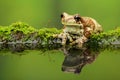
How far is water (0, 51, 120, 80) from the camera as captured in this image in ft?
8.16

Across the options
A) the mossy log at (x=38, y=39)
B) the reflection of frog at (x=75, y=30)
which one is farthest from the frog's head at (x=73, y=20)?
the mossy log at (x=38, y=39)

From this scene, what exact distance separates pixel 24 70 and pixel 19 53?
0.22 meters

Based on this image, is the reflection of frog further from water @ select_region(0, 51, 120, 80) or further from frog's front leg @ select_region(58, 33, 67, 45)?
water @ select_region(0, 51, 120, 80)

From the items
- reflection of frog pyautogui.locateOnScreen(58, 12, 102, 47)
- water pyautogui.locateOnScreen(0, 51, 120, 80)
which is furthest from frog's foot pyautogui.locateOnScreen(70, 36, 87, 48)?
water pyautogui.locateOnScreen(0, 51, 120, 80)

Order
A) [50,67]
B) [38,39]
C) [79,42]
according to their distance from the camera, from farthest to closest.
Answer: [38,39] → [79,42] → [50,67]

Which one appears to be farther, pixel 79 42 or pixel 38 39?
pixel 38 39

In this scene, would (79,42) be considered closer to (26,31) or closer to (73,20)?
(73,20)

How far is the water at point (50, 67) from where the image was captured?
8.16ft

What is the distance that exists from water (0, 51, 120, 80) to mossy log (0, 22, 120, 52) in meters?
0.08

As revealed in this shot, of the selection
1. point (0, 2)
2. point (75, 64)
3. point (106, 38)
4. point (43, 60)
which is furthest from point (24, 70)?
point (0, 2)

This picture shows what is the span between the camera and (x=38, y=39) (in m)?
3.00

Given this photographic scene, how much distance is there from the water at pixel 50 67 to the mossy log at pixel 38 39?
77mm

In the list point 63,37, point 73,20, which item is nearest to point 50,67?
point 63,37

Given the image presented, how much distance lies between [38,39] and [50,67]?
1.22ft
